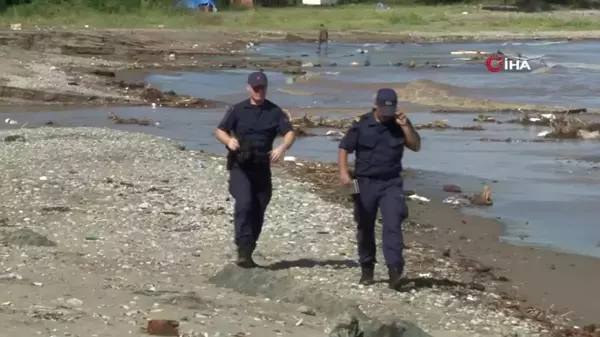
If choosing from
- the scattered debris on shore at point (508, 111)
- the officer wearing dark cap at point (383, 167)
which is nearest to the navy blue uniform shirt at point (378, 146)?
the officer wearing dark cap at point (383, 167)

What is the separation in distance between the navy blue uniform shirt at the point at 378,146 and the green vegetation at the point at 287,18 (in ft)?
180

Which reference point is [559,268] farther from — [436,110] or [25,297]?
[436,110]

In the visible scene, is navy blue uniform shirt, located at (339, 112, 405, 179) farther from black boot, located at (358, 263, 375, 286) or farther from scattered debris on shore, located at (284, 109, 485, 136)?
scattered debris on shore, located at (284, 109, 485, 136)

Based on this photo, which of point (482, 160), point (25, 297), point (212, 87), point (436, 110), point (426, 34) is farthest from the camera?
point (426, 34)

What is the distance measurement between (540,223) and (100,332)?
778 centimetres

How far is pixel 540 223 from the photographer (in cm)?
→ 1431

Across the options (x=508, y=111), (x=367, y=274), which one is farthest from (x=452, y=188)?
(x=508, y=111)

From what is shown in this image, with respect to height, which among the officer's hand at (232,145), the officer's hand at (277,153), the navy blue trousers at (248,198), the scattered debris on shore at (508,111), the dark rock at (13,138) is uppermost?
the officer's hand at (232,145)

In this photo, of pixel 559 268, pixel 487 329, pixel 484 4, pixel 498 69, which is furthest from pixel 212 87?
pixel 484 4

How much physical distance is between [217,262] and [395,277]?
6.17ft

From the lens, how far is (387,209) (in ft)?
32.2

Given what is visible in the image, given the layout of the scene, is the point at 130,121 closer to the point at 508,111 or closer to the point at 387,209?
the point at 508,111

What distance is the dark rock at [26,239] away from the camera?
36.6 ft

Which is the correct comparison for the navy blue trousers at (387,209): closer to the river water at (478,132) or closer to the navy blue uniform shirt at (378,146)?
the navy blue uniform shirt at (378,146)
